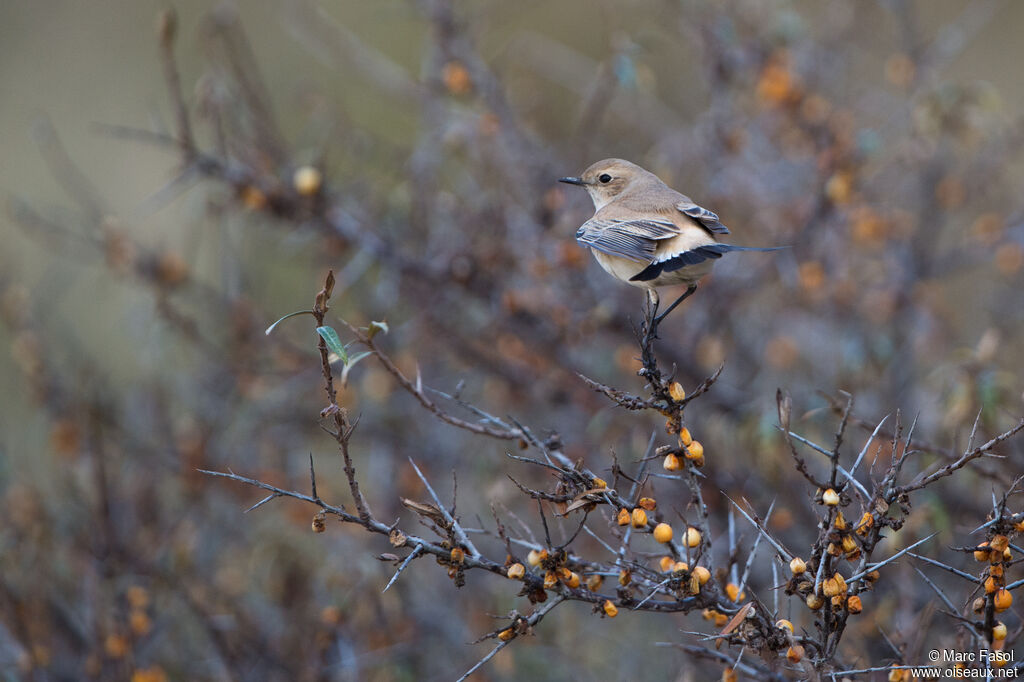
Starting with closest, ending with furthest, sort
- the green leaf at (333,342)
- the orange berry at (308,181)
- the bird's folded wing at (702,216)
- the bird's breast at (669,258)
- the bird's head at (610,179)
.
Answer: the green leaf at (333,342)
the bird's breast at (669,258)
the bird's folded wing at (702,216)
the bird's head at (610,179)
the orange berry at (308,181)

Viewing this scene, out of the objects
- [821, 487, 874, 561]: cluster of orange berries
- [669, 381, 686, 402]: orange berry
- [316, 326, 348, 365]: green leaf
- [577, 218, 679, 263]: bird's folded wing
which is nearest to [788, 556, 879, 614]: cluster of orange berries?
[821, 487, 874, 561]: cluster of orange berries

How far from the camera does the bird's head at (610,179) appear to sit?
10.0ft

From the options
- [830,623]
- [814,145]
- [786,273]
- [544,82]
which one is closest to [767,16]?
[814,145]

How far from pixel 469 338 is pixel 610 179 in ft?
7.45

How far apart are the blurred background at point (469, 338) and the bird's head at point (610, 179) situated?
3.17 feet

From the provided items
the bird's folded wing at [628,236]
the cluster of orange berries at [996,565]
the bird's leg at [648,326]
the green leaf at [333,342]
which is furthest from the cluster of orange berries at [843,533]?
the green leaf at [333,342]

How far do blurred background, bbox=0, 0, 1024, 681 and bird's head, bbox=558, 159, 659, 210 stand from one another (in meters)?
0.97

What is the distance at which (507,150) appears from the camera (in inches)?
210

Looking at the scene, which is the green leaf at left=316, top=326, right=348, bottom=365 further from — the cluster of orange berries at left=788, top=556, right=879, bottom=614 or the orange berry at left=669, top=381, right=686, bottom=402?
the cluster of orange berries at left=788, top=556, right=879, bottom=614

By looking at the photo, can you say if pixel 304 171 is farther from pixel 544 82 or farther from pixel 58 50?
pixel 58 50

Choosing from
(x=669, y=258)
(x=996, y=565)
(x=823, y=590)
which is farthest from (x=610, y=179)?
(x=996, y=565)

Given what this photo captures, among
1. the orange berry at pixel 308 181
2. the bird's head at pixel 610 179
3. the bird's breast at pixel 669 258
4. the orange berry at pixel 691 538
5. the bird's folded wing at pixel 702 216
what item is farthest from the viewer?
the orange berry at pixel 308 181

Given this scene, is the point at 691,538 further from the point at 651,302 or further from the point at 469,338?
the point at 469,338

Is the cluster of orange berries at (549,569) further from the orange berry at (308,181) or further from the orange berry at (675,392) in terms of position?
the orange berry at (308,181)
